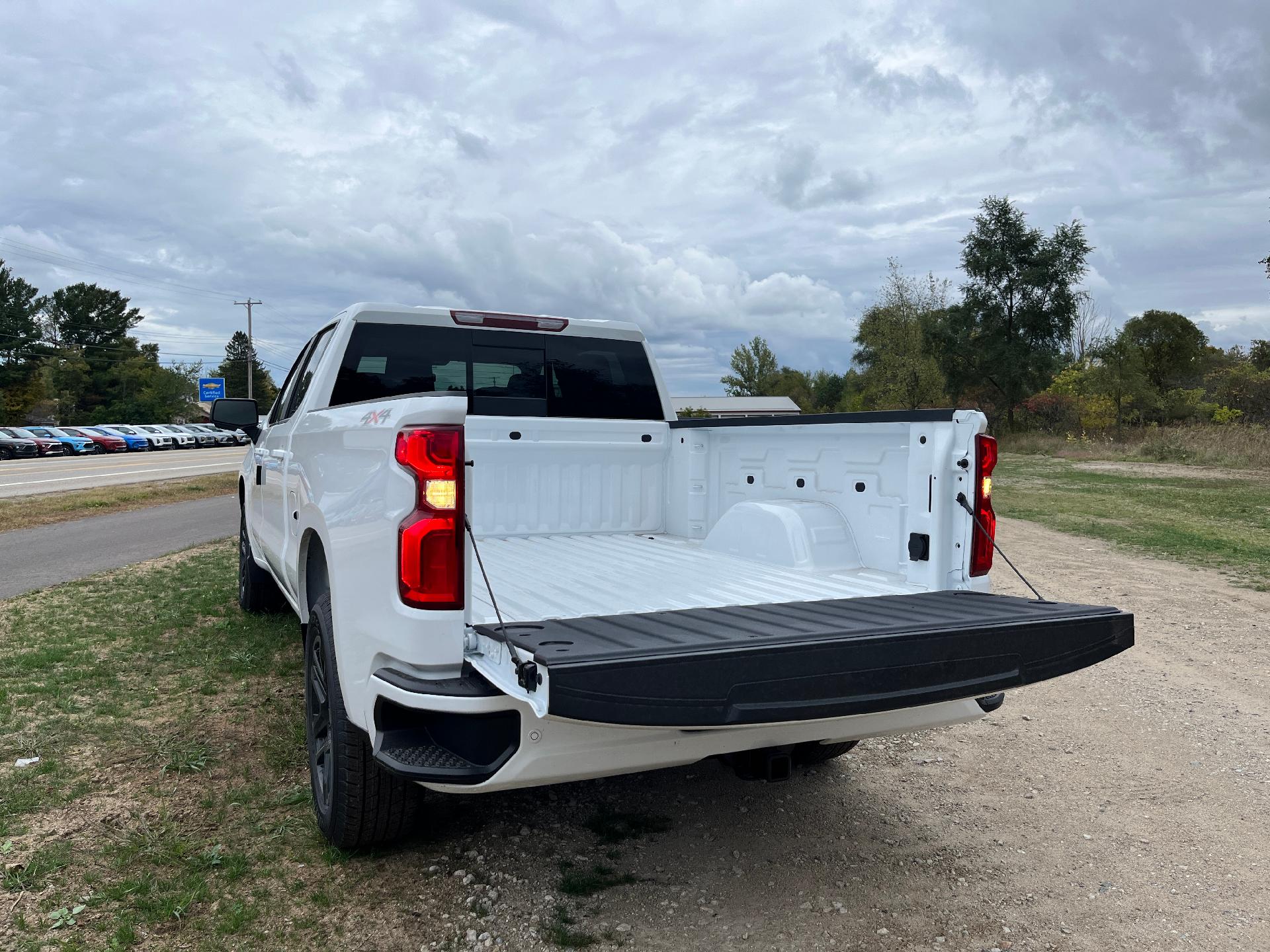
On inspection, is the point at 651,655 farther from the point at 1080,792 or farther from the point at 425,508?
the point at 1080,792

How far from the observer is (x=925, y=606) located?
3.04m

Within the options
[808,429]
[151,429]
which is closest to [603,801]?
[808,429]

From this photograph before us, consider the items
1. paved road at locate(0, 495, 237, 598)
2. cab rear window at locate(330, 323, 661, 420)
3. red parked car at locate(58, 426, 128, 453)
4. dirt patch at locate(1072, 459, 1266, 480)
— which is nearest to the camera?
cab rear window at locate(330, 323, 661, 420)

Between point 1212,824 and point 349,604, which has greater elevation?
point 349,604

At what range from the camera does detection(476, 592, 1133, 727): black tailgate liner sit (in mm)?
2244

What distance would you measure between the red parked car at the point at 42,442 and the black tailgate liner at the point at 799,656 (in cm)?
5014

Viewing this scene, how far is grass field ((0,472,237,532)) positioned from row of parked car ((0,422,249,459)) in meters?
14.6

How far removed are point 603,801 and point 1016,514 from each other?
1357 centimetres

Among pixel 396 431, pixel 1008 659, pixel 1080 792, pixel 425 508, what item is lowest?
pixel 1080 792

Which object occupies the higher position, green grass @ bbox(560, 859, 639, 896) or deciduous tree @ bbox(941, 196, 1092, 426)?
deciduous tree @ bbox(941, 196, 1092, 426)

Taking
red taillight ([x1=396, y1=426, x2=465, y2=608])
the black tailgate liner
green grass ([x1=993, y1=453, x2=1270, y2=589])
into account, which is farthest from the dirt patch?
red taillight ([x1=396, y1=426, x2=465, y2=608])

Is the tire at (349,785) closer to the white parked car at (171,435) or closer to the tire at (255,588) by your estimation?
the tire at (255,588)

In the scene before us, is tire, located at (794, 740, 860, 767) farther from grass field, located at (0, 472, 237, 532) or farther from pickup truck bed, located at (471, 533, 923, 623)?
grass field, located at (0, 472, 237, 532)

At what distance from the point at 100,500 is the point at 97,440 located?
35.8 m
